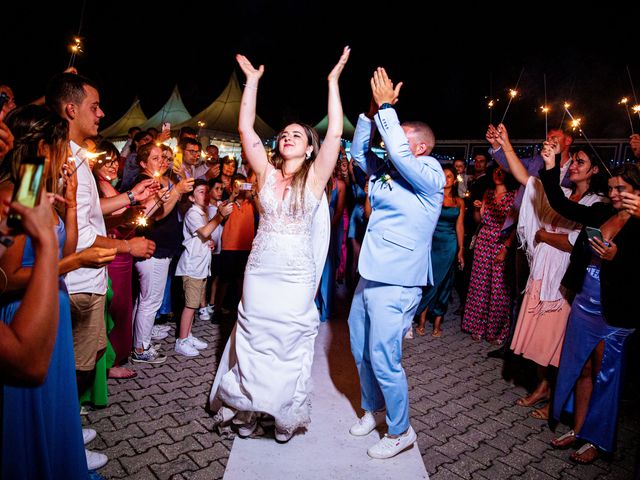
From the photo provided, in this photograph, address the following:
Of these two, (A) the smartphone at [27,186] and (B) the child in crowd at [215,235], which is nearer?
(A) the smartphone at [27,186]

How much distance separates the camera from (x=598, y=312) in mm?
3283

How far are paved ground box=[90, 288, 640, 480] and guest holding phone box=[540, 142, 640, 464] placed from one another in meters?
0.32

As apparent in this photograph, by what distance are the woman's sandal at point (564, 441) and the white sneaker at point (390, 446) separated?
1.35 m

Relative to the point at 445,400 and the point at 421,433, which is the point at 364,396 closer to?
the point at 421,433

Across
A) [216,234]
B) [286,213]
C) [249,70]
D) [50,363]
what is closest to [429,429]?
[286,213]

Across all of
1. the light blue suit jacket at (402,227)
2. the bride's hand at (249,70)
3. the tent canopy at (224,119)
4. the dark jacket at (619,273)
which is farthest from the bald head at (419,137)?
the tent canopy at (224,119)

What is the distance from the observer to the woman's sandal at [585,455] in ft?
10.8

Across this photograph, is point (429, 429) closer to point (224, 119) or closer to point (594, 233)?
point (594, 233)

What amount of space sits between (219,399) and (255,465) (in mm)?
697

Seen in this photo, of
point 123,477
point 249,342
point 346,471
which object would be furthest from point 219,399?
point 346,471

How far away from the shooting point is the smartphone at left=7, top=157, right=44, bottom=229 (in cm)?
111

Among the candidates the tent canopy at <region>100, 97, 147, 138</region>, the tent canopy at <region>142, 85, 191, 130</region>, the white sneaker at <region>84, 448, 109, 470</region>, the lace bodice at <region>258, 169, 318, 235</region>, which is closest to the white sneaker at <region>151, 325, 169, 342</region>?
the white sneaker at <region>84, 448, 109, 470</region>

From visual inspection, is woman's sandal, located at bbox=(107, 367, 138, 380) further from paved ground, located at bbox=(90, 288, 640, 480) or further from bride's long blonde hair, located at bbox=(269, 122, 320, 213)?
bride's long blonde hair, located at bbox=(269, 122, 320, 213)

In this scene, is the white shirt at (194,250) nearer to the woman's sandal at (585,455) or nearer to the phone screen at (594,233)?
the phone screen at (594,233)
